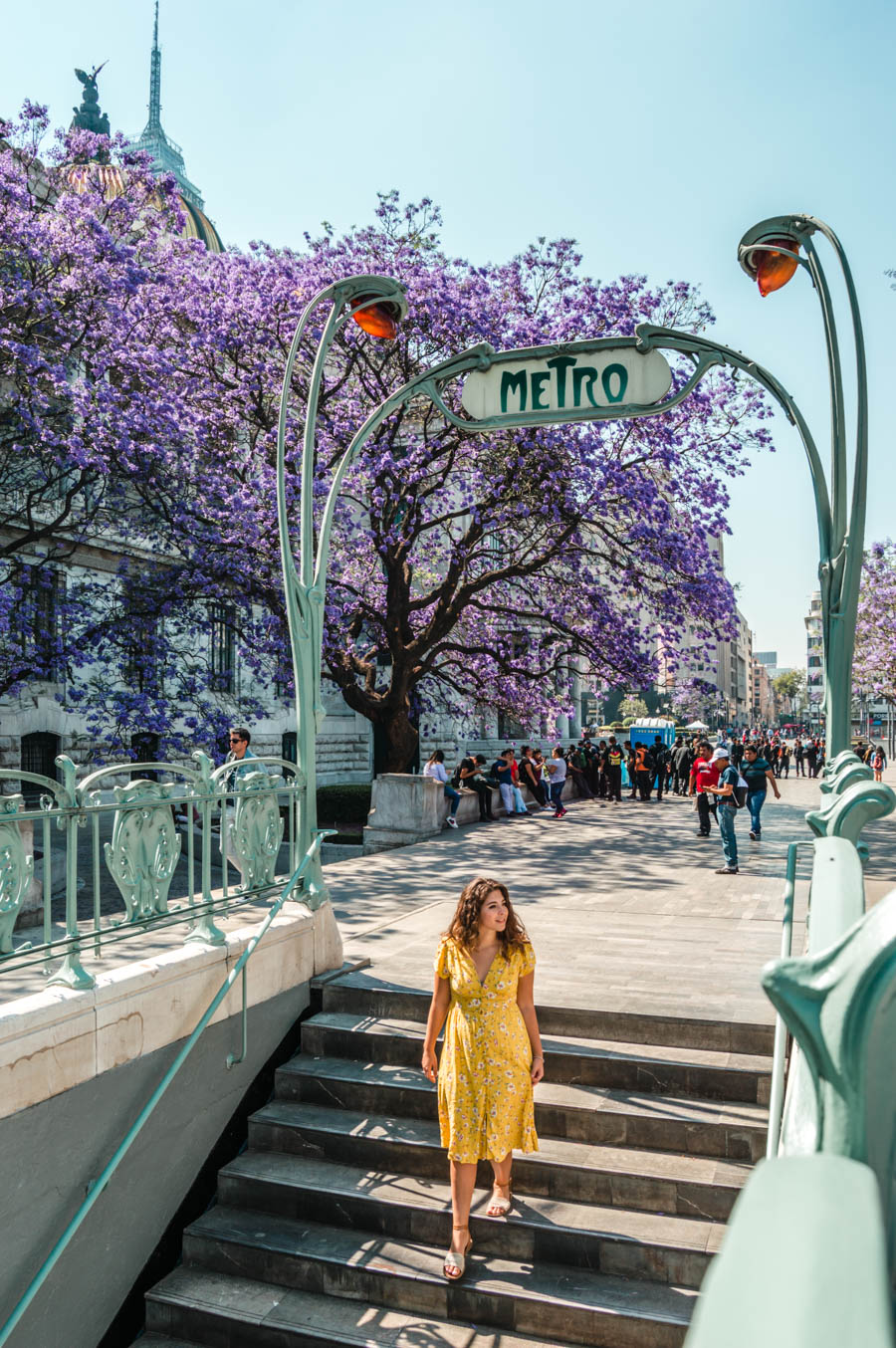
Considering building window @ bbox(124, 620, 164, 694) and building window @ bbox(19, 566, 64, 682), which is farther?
building window @ bbox(124, 620, 164, 694)

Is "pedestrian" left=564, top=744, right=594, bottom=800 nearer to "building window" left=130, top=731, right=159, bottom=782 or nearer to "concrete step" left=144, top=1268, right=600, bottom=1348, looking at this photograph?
"building window" left=130, top=731, right=159, bottom=782

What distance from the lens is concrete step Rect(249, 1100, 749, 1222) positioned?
5496 mm

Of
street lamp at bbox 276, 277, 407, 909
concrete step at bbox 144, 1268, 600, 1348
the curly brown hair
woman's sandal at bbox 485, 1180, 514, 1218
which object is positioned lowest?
concrete step at bbox 144, 1268, 600, 1348

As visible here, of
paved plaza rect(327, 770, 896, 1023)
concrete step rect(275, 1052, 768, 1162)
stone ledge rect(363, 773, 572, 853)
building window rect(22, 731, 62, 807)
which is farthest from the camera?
building window rect(22, 731, 62, 807)

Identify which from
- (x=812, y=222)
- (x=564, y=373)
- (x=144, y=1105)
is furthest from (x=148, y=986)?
(x=812, y=222)

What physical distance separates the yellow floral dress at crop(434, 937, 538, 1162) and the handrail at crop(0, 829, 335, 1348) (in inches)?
63.3

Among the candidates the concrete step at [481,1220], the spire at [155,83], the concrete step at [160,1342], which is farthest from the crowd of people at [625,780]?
the spire at [155,83]

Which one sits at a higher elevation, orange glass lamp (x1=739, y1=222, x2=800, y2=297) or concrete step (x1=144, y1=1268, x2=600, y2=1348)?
orange glass lamp (x1=739, y1=222, x2=800, y2=297)

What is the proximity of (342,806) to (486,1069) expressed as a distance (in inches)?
723

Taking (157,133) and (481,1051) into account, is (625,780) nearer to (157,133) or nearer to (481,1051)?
(481,1051)

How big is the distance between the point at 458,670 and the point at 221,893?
1786 cm

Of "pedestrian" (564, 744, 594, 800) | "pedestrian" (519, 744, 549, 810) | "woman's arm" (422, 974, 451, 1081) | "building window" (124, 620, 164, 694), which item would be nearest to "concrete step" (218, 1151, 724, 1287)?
"woman's arm" (422, 974, 451, 1081)

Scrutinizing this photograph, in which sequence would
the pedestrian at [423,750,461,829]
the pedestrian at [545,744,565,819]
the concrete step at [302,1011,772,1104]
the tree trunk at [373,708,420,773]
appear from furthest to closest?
the pedestrian at [545,744,565,819] → the tree trunk at [373,708,420,773] → the pedestrian at [423,750,461,829] → the concrete step at [302,1011,772,1104]

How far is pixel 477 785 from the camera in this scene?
21.2 meters
